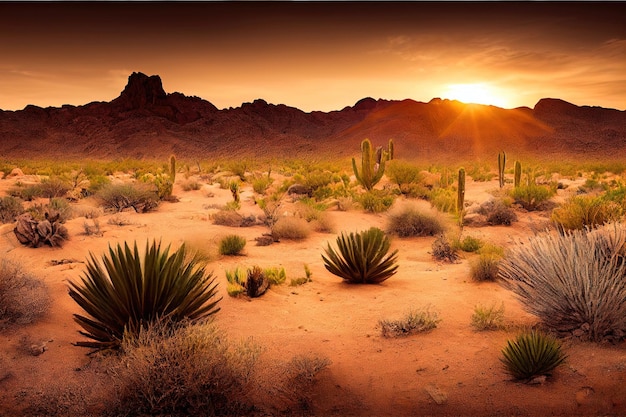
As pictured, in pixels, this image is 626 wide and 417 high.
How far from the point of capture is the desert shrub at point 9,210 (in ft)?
45.4

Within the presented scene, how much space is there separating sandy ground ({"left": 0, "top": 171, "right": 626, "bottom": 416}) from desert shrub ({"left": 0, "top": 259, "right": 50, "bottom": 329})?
0.15 metres

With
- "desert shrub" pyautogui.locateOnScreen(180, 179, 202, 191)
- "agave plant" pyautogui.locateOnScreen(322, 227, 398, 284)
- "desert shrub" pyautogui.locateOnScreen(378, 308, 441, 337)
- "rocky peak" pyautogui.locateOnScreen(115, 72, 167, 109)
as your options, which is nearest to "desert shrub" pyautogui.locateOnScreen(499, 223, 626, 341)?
"desert shrub" pyautogui.locateOnScreen(378, 308, 441, 337)

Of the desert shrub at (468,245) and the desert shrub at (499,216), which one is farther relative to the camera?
the desert shrub at (499,216)

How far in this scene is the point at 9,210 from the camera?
47.2 feet

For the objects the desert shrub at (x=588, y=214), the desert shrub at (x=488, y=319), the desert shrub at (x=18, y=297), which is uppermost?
the desert shrub at (x=588, y=214)

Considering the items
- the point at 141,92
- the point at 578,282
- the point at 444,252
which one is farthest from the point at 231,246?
the point at 141,92

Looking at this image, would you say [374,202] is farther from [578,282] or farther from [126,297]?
[126,297]

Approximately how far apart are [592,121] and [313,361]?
87.0 meters

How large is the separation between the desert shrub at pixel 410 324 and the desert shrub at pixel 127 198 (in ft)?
41.7

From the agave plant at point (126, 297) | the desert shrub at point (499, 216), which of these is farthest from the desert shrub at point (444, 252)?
the agave plant at point (126, 297)

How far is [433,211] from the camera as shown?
14.5 metres

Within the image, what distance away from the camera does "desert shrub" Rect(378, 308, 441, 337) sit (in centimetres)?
612

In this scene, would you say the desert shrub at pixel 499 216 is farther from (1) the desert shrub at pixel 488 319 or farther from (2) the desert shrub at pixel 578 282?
(1) the desert shrub at pixel 488 319

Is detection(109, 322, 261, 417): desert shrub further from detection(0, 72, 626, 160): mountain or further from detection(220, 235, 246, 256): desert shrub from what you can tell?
detection(0, 72, 626, 160): mountain
